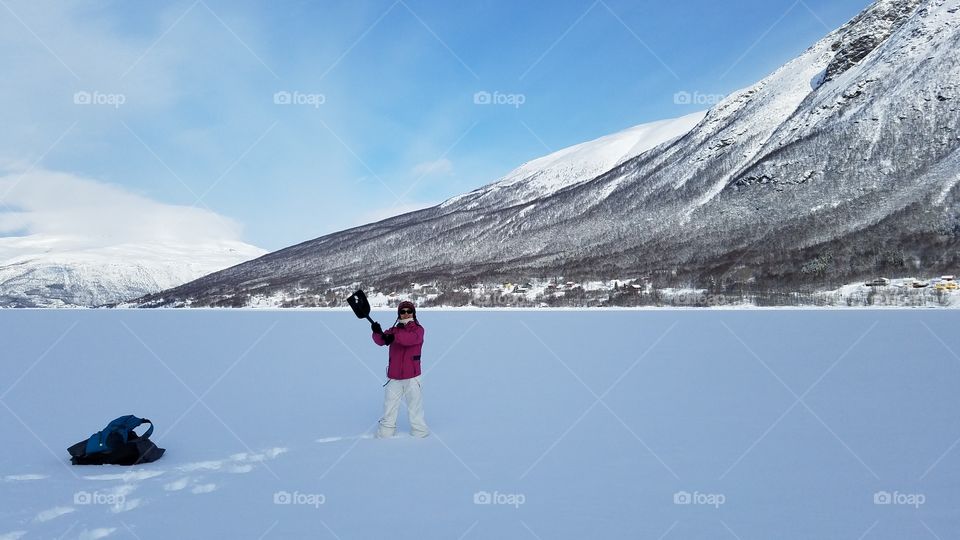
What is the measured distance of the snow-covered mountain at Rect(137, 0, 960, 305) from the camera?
6938 cm

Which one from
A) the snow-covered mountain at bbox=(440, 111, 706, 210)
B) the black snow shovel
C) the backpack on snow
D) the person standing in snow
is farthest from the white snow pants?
the snow-covered mountain at bbox=(440, 111, 706, 210)

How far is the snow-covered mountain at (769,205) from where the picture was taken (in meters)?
69.4

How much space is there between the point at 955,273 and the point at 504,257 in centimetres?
6675

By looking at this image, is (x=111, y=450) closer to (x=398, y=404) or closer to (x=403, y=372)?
(x=398, y=404)

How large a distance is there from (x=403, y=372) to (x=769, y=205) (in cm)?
9276

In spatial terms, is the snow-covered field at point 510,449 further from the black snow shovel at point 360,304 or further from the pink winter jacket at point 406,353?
the black snow shovel at point 360,304

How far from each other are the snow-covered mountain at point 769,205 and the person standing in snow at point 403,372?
195 feet

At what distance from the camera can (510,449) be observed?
7430 mm

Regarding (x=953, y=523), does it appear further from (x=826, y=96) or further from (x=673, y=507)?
(x=826, y=96)

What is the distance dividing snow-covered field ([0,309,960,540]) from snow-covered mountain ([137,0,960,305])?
178 feet

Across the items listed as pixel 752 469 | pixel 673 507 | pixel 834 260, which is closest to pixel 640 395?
pixel 752 469

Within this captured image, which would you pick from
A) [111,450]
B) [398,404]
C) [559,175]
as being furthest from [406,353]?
[559,175]

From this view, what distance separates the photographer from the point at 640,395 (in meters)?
10.5

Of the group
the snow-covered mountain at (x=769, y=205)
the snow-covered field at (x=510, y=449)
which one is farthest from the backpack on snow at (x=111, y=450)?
Answer: the snow-covered mountain at (x=769, y=205)
